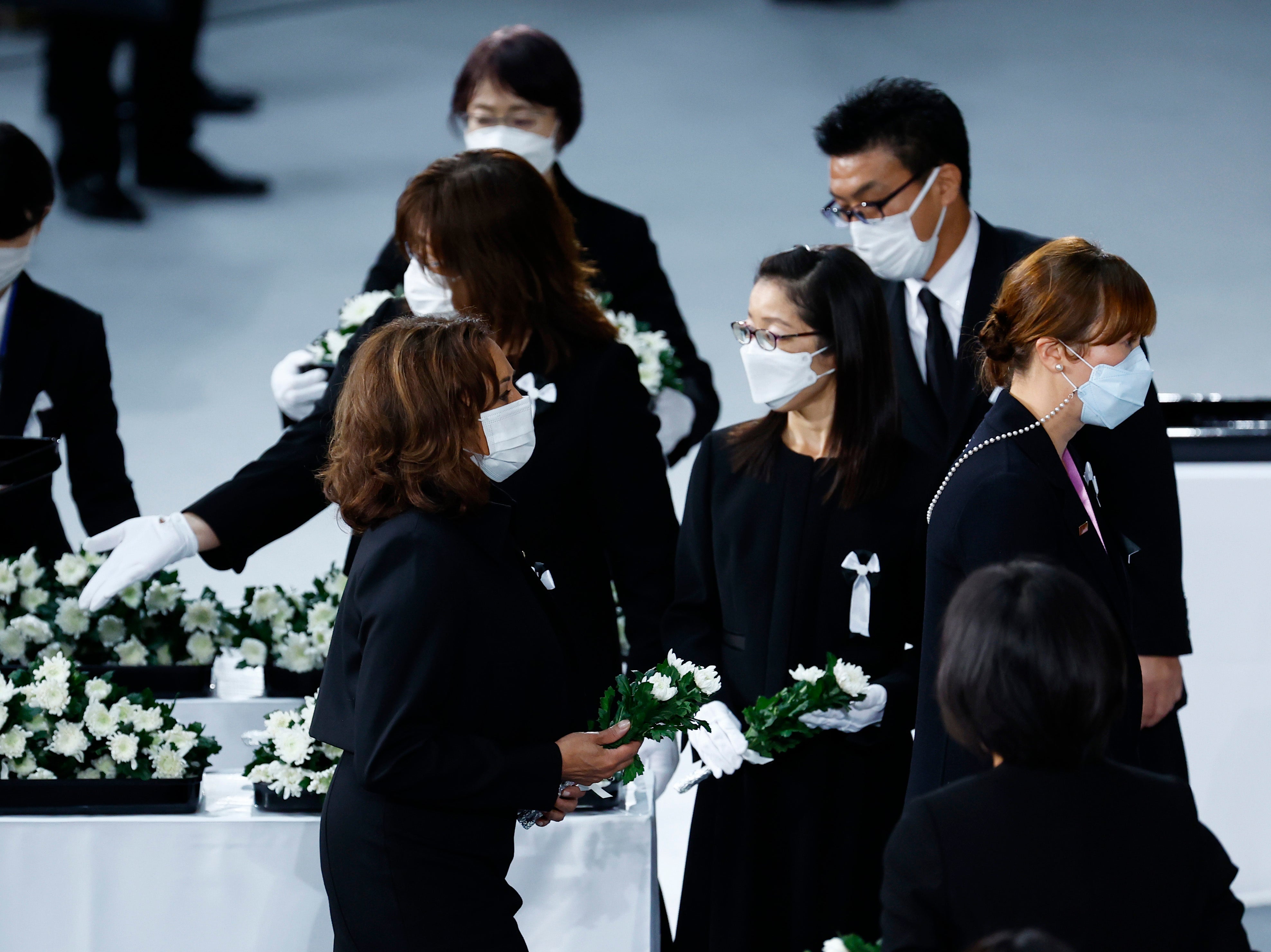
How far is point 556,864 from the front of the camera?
96.9 inches

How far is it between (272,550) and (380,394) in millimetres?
4025

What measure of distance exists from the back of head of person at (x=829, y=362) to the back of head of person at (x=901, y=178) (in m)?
0.49

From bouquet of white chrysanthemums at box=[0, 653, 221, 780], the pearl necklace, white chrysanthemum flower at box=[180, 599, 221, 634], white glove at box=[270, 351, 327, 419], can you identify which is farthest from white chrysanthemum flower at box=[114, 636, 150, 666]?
the pearl necklace

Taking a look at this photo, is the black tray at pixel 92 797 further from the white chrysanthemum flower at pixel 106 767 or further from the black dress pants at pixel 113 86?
the black dress pants at pixel 113 86

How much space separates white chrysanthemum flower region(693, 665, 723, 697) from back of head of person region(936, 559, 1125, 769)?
2.64 ft

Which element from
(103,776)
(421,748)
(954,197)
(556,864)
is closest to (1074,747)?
(421,748)

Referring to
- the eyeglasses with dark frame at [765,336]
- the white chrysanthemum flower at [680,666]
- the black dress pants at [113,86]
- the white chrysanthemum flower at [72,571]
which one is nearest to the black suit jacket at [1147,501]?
the eyeglasses with dark frame at [765,336]

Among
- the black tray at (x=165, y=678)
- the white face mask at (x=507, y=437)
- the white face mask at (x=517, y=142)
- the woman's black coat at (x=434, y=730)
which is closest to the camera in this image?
the woman's black coat at (x=434, y=730)

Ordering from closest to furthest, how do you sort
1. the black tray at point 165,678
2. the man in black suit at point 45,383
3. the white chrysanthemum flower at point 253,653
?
the black tray at point 165,678, the white chrysanthemum flower at point 253,653, the man in black suit at point 45,383

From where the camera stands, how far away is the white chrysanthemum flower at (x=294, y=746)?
7.98ft

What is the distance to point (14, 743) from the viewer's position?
2473 millimetres

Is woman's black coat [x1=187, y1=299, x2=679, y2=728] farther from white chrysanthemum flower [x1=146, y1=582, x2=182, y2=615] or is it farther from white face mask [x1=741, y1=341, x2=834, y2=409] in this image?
white chrysanthemum flower [x1=146, y1=582, x2=182, y2=615]

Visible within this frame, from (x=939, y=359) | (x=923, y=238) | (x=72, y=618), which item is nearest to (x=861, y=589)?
(x=939, y=359)

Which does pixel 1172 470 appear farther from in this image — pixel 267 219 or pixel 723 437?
pixel 267 219
